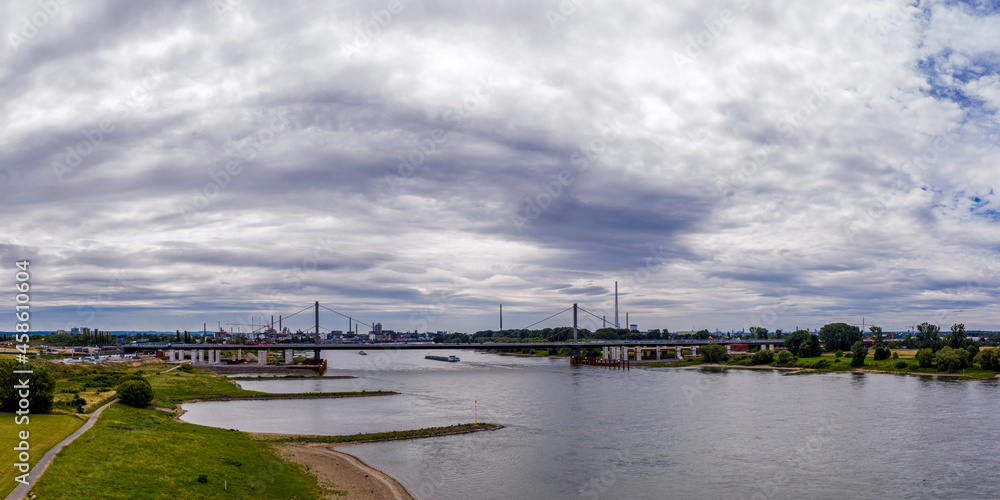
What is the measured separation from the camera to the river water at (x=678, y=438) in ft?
117

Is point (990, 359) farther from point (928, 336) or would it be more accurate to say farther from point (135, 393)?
point (135, 393)

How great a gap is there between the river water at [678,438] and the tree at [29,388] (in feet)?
52.5

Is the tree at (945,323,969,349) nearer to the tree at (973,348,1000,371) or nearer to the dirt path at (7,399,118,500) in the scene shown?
the tree at (973,348,1000,371)

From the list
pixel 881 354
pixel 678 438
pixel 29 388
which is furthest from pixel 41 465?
pixel 881 354

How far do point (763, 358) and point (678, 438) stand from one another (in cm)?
10295

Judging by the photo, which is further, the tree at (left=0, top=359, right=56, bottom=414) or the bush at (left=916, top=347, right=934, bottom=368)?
the bush at (left=916, top=347, right=934, bottom=368)

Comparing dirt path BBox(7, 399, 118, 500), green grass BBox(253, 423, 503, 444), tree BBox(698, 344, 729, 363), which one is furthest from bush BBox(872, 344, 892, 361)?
dirt path BBox(7, 399, 118, 500)

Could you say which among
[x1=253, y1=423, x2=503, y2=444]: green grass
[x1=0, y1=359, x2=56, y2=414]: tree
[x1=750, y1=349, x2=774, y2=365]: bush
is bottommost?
[x1=750, y1=349, x2=774, y2=365]: bush

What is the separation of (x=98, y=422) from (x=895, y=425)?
205 ft

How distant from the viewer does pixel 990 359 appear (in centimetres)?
9812

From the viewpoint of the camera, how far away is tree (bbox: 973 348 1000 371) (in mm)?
97688

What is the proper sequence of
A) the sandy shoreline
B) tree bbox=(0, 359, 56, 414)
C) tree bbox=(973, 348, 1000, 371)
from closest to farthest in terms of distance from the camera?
the sandy shoreline < tree bbox=(0, 359, 56, 414) < tree bbox=(973, 348, 1000, 371)

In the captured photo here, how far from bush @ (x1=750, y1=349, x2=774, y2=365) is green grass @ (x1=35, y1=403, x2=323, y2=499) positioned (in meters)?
124

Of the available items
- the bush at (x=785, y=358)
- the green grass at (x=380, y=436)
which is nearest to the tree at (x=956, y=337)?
the bush at (x=785, y=358)
